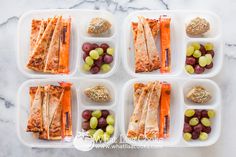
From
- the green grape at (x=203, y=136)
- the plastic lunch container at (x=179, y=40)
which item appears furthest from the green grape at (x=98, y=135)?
the green grape at (x=203, y=136)

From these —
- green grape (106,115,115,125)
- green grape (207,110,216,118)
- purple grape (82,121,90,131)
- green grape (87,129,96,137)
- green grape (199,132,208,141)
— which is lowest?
green grape (199,132,208,141)

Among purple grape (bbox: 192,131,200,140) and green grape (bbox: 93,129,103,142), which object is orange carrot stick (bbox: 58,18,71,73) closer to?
green grape (bbox: 93,129,103,142)

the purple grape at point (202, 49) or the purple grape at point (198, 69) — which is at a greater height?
the purple grape at point (202, 49)

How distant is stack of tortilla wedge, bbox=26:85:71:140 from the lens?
1.56 m

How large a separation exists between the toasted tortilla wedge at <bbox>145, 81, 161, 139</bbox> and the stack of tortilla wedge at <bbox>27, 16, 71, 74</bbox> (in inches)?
11.7

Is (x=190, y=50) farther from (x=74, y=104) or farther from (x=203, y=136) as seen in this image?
(x=74, y=104)

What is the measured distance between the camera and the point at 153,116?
1.58m

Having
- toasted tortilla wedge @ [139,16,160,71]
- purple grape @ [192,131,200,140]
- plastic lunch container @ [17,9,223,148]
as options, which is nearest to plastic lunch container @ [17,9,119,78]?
plastic lunch container @ [17,9,223,148]

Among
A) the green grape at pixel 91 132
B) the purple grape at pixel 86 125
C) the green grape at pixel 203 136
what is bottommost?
the green grape at pixel 203 136

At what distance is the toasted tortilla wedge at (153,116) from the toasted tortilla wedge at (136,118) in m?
0.03

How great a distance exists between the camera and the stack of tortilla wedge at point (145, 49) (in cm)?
158

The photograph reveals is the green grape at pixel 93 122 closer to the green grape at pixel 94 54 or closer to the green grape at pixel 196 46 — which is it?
the green grape at pixel 94 54

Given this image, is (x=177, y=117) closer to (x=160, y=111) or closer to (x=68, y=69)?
(x=160, y=111)

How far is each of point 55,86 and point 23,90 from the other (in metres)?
0.11
